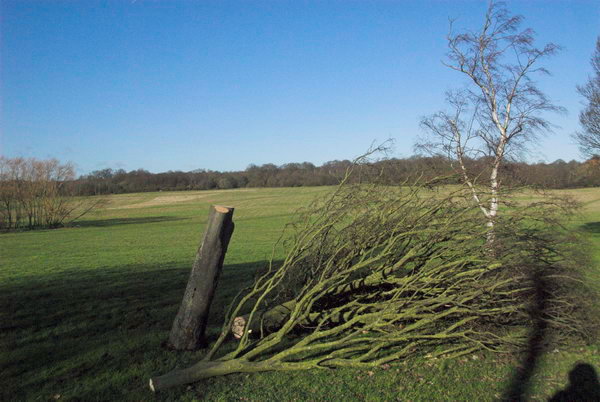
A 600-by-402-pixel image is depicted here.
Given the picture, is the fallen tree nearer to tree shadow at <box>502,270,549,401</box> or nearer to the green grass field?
tree shadow at <box>502,270,549,401</box>

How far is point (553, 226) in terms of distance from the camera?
257 inches

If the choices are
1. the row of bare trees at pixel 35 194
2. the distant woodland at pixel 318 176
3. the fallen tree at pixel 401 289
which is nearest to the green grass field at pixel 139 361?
the fallen tree at pixel 401 289

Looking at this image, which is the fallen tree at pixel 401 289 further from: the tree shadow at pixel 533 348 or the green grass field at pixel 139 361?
the green grass field at pixel 139 361

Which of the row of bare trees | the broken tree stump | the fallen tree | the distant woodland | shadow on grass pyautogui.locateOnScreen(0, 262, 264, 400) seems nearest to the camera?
shadow on grass pyautogui.locateOnScreen(0, 262, 264, 400)

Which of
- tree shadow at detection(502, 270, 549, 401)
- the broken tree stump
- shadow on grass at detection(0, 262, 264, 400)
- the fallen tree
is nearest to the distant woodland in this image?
the fallen tree

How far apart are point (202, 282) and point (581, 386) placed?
4.43 metres

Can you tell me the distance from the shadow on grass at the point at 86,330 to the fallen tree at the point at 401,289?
980 millimetres

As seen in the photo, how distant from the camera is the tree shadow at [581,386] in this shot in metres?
4.37

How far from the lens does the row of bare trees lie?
3500 centimetres

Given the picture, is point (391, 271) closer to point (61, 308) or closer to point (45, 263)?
point (61, 308)

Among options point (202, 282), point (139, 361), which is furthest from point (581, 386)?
point (139, 361)

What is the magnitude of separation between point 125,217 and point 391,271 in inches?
1795

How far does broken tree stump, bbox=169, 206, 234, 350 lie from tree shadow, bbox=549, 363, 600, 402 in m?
3.97

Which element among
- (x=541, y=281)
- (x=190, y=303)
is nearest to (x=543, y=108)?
(x=541, y=281)
